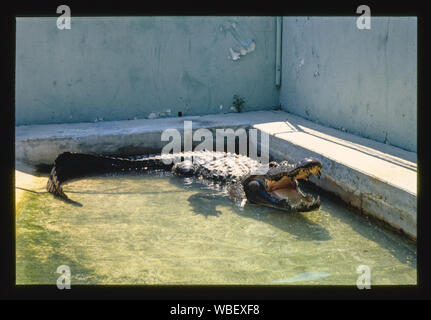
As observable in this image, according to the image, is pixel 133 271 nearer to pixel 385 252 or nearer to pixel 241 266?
pixel 241 266

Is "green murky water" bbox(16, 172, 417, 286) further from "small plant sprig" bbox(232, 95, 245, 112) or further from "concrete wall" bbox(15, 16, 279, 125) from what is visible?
"small plant sprig" bbox(232, 95, 245, 112)

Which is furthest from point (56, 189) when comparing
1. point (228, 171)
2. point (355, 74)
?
point (355, 74)

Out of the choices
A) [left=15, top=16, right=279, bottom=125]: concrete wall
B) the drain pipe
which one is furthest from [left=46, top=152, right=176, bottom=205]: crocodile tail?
the drain pipe

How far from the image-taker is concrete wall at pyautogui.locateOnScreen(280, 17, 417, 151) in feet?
19.2

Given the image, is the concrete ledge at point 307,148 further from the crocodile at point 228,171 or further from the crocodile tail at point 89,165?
the crocodile tail at point 89,165

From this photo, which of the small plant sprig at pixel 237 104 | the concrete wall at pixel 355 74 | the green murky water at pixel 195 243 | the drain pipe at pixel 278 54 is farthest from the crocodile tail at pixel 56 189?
the drain pipe at pixel 278 54

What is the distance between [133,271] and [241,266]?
86 cm

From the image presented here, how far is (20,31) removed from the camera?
26.2ft

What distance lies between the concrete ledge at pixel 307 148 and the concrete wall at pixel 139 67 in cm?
41

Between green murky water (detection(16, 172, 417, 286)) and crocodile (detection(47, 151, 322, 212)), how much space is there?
176mm

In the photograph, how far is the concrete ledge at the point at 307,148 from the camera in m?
4.59

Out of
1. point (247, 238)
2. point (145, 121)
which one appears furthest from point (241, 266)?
point (145, 121)

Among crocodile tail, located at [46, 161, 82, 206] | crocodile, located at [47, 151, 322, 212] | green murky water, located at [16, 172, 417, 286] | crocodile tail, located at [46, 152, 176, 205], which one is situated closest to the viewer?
→ green murky water, located at [16, 172, 417, 286]

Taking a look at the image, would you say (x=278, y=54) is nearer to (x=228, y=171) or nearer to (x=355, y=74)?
(x=355, y=74)
